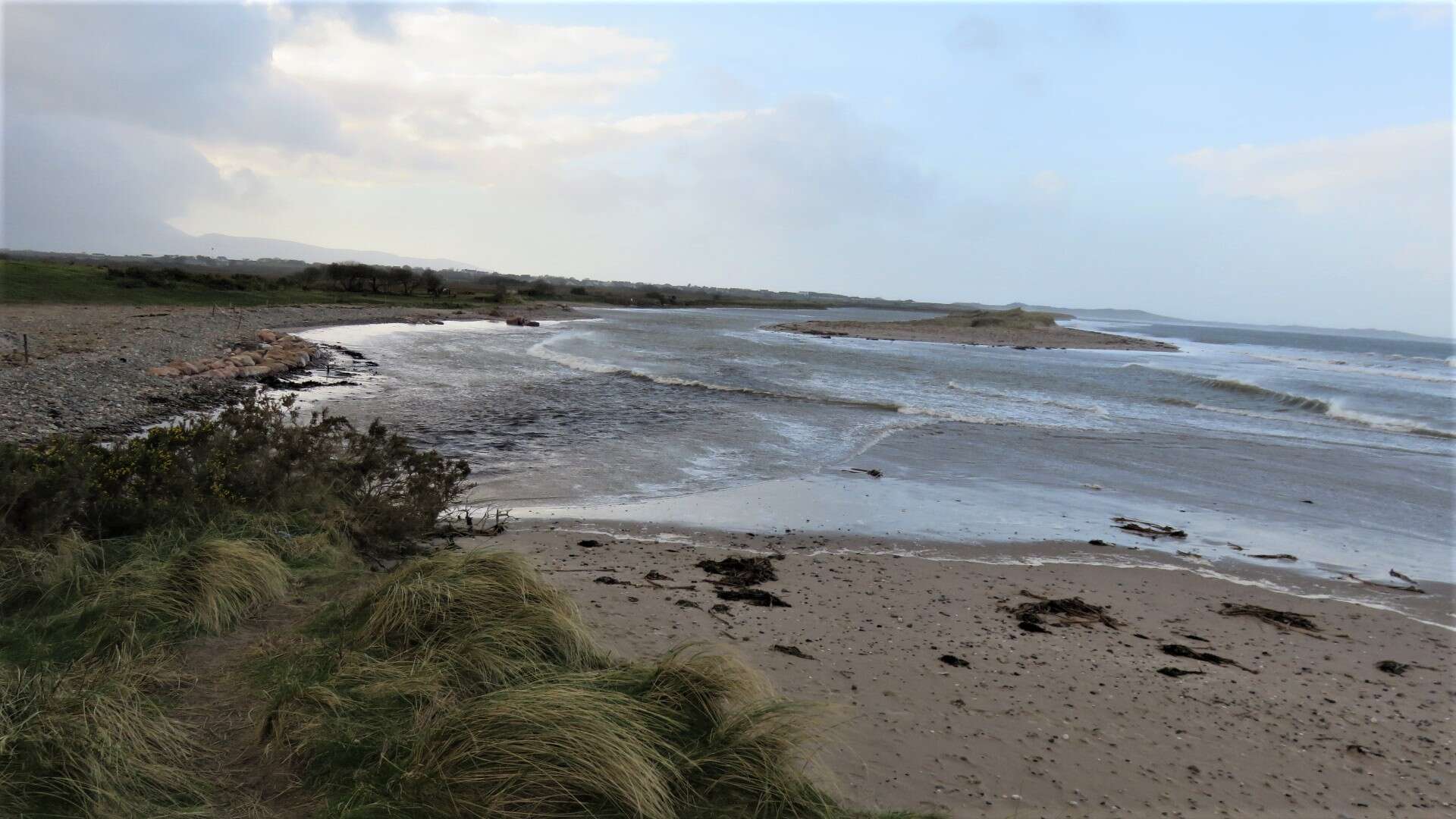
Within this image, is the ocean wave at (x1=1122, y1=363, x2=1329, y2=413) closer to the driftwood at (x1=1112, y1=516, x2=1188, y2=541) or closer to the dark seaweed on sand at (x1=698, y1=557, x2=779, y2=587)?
the driftwood at (x1=1112, y1=516, x2=1188, y2=541)

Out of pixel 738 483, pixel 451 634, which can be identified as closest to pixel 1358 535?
pixel 738 483

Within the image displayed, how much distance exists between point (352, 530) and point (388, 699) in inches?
134

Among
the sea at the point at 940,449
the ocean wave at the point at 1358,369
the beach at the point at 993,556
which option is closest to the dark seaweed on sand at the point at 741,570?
the beach at the point at 993,556

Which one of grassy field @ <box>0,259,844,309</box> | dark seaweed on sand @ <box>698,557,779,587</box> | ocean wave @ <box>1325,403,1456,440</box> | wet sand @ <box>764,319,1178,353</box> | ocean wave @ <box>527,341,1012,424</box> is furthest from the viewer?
wet sand @ <box>764,319,1178,353</box>

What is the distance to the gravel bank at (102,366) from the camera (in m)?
12.1

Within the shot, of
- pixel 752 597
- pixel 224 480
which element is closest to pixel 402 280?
pixel 224 480

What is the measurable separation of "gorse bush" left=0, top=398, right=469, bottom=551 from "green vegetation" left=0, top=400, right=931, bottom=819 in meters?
0.03

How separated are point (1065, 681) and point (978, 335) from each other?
6150 centimetres

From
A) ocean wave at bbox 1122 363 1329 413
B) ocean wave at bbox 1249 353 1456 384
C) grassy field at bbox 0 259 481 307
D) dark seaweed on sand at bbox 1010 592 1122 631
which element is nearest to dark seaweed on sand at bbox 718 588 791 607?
dark seaweed on sand at bbox 1010 592 1122 631

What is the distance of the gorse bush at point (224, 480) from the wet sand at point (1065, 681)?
96 centimetres

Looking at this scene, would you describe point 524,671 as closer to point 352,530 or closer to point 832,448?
point 352,530

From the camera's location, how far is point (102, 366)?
55.8 feet

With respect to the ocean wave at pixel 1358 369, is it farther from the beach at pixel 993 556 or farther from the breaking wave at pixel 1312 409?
the beach at pixel 993 556

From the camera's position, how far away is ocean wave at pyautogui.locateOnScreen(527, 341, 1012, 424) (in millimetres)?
19938
